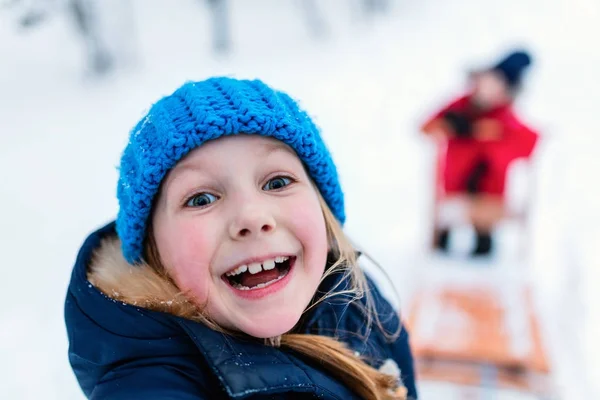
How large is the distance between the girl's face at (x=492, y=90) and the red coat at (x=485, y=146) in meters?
0.05

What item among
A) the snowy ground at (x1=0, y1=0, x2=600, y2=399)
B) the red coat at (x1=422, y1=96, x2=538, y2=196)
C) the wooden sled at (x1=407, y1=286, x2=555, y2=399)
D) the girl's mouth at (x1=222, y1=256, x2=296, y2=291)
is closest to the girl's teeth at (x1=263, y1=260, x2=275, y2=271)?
the girl's mouth at (x1=222, y1=256, x2=296, y2=291)

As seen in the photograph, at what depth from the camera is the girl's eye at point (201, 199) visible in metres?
1.02

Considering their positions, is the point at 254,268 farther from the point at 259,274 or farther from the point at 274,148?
the point at 274,148

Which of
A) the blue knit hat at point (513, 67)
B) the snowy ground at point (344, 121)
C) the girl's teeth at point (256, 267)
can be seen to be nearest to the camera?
the girl's teeth at point (256, 267)

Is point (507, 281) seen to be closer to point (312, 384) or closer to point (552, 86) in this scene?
point (312, 384)

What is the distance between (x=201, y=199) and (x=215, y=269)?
13 cm

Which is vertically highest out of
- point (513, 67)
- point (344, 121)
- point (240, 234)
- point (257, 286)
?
point (344, 121)

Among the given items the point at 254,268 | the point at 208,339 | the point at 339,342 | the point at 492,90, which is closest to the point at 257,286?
the point at 254,268

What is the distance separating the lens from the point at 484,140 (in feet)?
11.4

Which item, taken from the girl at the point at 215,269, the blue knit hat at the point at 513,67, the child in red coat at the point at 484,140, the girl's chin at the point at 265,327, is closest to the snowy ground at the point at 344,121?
the child in red coat at the point at 484,140

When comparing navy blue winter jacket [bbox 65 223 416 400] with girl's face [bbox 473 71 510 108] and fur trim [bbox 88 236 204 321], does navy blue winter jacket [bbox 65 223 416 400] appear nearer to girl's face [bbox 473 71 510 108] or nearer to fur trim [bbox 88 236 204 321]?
fur trim [bbox 88 236 204 321]

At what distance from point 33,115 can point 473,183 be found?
2644 mm

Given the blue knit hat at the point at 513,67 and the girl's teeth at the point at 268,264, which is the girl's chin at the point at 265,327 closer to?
the girl's teeth at the point at 268,264

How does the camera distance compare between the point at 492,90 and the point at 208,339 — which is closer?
the point at 208,339
